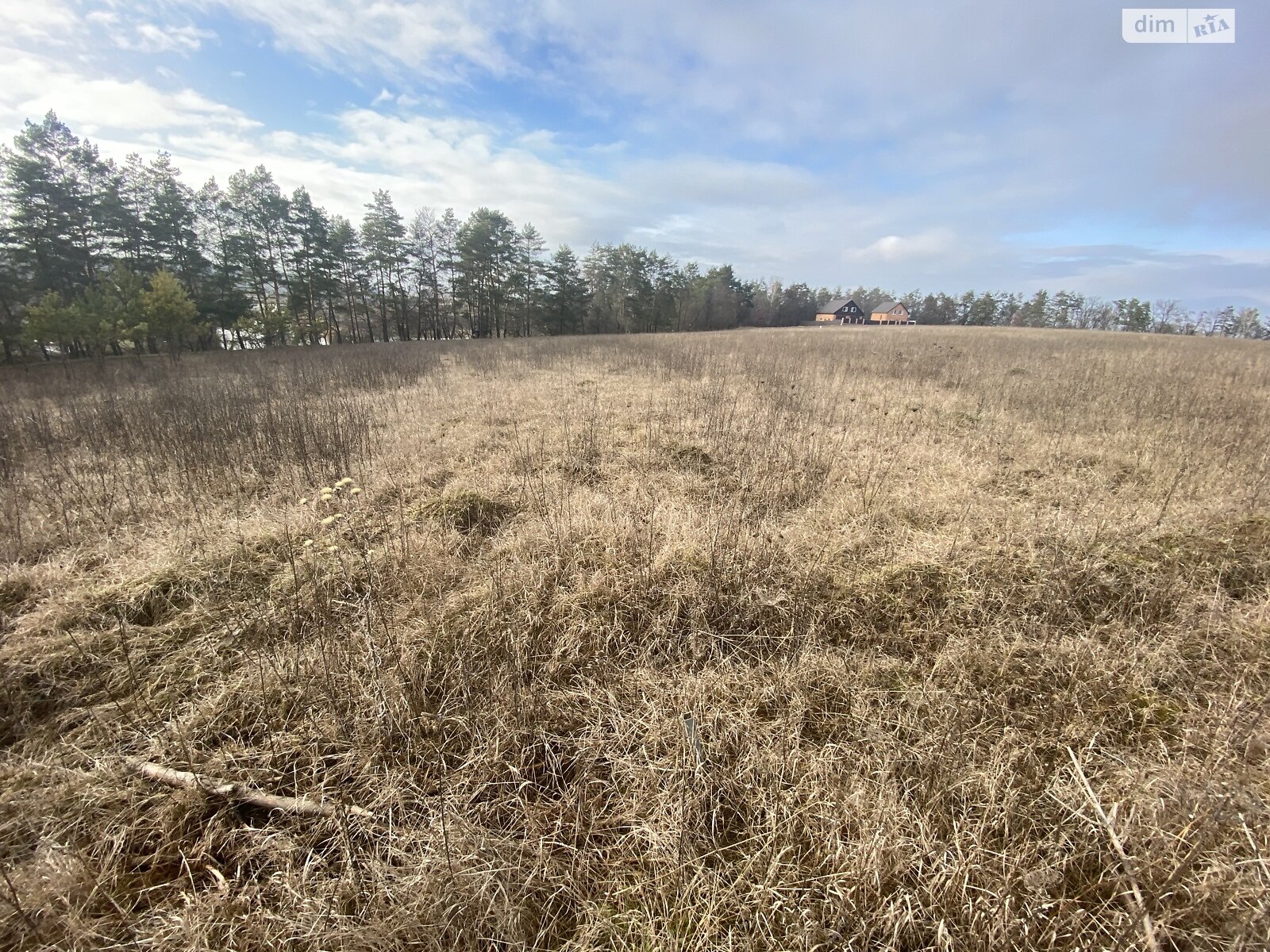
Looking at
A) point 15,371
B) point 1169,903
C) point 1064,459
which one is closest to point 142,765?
point 1169,903

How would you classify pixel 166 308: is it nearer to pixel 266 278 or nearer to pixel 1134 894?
pixel 266 278

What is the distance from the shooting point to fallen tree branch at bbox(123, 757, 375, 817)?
1.82 meters

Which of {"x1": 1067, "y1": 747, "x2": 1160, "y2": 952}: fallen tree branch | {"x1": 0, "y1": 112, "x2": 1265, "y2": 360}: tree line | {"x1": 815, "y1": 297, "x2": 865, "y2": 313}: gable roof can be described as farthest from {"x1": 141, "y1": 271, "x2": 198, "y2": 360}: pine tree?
{"x1": 815, "y1": 297, "x2": 865, "y2": 313}: gable roof

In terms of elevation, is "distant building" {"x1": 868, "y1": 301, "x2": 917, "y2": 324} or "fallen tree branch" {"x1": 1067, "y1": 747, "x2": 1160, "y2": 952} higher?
"distant building" {"x1": 868, "y1": 301, "x2": 917, "y2": 324}

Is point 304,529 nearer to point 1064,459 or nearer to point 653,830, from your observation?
point 653,830

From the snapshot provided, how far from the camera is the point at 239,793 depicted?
6.08ft

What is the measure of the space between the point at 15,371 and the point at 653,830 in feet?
86.1

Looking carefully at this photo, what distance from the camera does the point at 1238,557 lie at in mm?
3535

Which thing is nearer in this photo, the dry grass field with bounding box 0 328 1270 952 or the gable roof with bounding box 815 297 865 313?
the dry grass field with bounding box 0 328 1270 952

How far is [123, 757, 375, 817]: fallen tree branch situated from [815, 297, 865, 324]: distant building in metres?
68.8

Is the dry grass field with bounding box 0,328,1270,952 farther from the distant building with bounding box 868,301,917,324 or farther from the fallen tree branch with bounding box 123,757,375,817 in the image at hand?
the distant building with bounding box 868,301,917,324

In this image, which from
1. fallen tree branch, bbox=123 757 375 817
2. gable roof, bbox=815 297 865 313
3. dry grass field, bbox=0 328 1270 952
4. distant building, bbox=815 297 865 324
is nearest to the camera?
dry grass field, bbox=0 328 1270 952

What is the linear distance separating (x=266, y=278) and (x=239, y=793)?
37520 millimetres

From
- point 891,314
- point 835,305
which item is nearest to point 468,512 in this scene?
point 835,305
